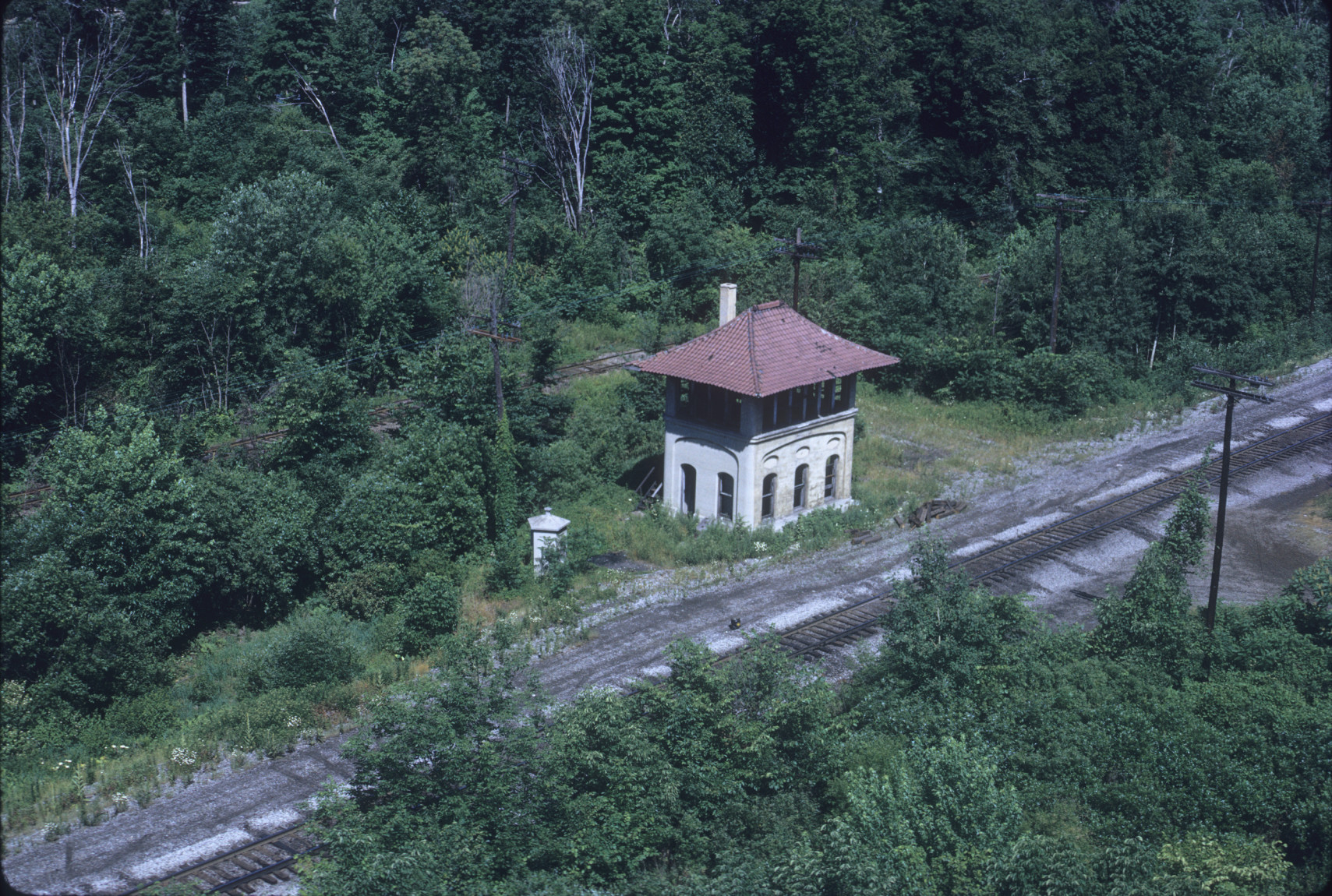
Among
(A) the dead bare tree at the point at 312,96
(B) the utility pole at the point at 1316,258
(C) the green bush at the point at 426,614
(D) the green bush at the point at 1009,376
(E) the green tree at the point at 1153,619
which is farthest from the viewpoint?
(A) the dead bare tree at the point at 312,96

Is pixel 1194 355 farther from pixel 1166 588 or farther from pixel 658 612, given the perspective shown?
pixel 658 612

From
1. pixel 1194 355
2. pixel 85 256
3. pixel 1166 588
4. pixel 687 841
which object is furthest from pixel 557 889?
pixel 1194 355

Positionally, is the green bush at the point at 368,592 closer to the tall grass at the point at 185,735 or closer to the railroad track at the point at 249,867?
the tall grass at the point at 185,735

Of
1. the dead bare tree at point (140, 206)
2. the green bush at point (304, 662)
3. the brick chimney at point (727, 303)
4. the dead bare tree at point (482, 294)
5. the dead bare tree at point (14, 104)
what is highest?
the dead bare tree at point (14, 104)

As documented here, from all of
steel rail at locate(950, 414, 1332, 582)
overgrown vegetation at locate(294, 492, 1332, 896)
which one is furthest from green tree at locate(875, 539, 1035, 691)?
steel rail at locate(950, 414, 1332, 582)

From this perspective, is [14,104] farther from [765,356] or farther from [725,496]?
[725,496]

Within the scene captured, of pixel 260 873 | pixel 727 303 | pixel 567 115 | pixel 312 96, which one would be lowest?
pixel 260 873

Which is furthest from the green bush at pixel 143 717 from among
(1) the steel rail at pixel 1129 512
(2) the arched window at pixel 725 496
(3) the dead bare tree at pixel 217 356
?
(1) the steel rail at pixel 1129 512

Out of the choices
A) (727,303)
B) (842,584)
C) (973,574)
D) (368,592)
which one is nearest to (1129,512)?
(973,574)
